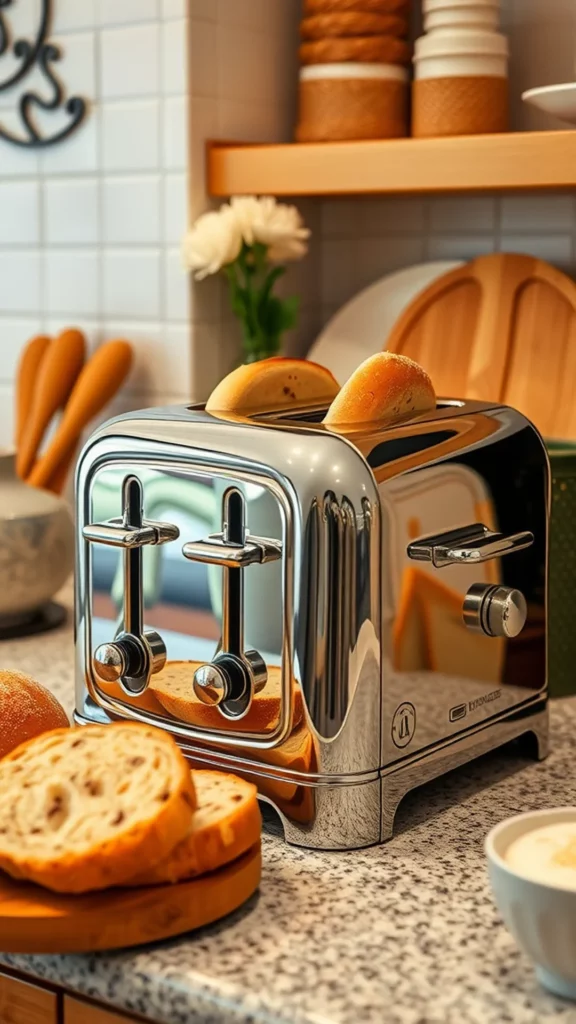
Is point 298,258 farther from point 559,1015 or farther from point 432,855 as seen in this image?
point 559,1015

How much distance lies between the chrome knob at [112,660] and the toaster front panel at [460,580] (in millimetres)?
199

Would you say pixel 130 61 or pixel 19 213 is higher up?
pixel 130 61

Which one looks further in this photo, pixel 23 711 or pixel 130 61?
pixel 130 61

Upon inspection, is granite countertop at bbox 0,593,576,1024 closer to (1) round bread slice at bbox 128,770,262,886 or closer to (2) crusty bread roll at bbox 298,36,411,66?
(1) round bread slice at bbox 128,770,262,886

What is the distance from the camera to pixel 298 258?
1624mm

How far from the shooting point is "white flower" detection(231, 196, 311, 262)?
1.46m

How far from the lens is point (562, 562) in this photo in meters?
1.20

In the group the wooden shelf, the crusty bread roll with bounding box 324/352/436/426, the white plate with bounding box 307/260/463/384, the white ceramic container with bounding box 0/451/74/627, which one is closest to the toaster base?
the crusty bread roll with bounding box 324/352/436/426

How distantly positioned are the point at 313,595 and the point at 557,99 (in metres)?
0.61

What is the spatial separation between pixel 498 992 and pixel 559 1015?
0.12ft

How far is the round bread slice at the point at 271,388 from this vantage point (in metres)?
1.03

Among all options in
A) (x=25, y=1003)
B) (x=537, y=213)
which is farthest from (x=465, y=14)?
(x=25, y=1003)

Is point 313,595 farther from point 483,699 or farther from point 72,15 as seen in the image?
point 72,15

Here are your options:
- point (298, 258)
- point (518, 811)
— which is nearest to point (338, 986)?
point (518, 811)
